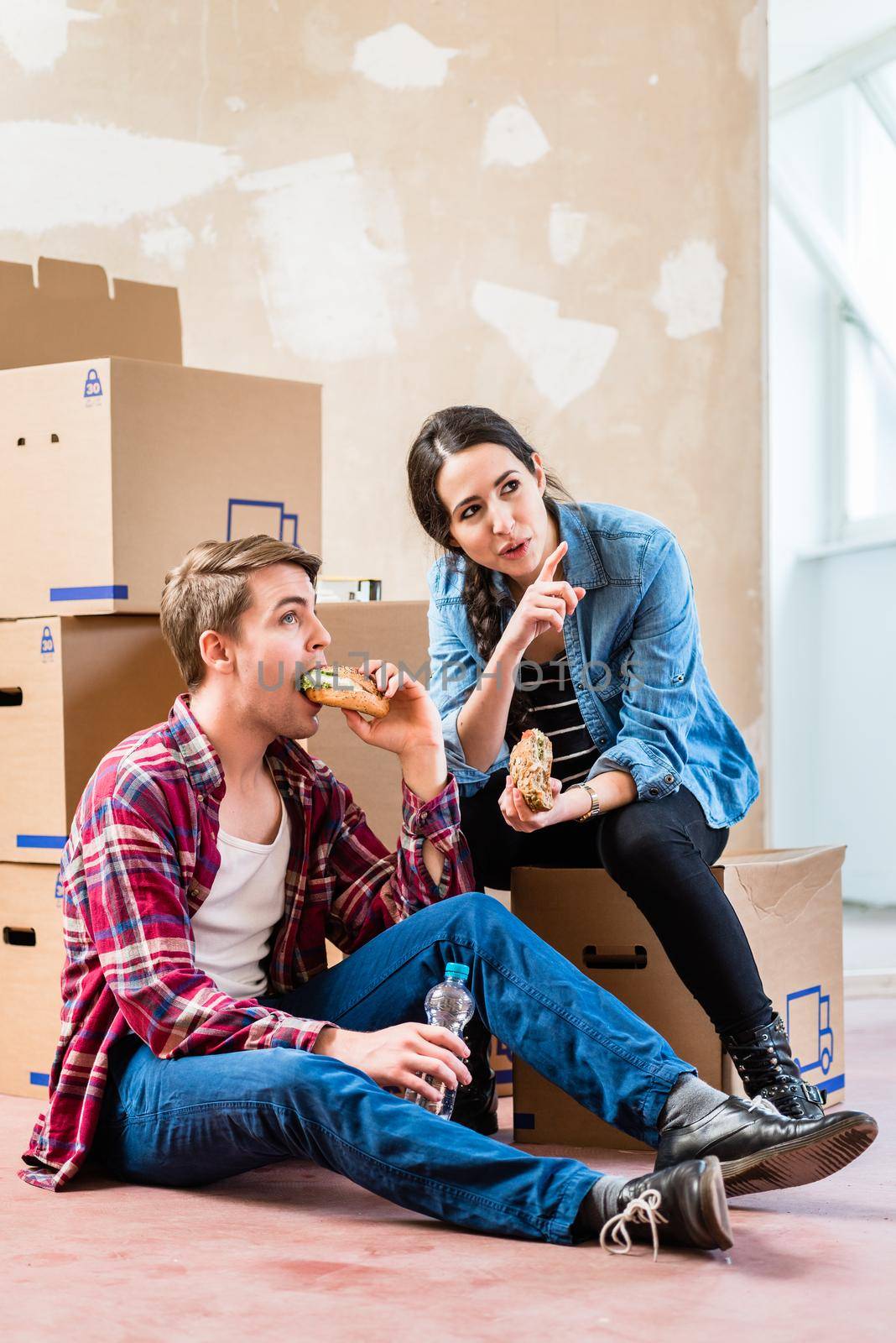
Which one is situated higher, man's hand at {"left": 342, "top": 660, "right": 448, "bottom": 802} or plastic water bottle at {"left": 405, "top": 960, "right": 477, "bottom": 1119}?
man's hand at {"left": 342, "top": 660, "right": 448, "bottom": 802}

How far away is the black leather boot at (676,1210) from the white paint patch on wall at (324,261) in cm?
198

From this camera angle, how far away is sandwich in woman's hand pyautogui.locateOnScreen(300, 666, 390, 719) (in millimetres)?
1581

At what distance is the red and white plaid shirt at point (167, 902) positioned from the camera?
1.40m

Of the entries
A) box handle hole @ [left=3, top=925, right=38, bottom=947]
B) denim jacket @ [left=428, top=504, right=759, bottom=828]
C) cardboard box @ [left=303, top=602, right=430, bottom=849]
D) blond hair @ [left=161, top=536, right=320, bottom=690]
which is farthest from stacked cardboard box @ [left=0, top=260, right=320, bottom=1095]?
denim jacket @ [left=428, top=504, right=759, bottom=828]

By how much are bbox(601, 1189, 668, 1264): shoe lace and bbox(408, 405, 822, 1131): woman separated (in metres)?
0.39

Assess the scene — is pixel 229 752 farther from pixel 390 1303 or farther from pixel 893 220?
pixel 893 220

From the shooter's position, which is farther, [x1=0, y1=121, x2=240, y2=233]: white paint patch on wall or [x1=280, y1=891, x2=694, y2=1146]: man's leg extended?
[x1=0, y1=121, x2=240, y2=233]: white paint patch on wall

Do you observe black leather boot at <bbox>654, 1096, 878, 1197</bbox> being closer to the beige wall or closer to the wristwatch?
the wristwatch

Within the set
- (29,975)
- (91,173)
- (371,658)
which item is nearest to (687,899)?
(371,658)

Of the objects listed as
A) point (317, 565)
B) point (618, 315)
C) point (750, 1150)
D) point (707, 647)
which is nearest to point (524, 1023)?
point (750, 1150)

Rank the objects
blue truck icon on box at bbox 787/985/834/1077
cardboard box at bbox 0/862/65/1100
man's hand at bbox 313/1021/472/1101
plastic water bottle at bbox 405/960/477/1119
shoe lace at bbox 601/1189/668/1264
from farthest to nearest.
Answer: cardboard box at bbox 0/862/65/1100
blue truck icon on box at bbox 787/985/834/1077
plastic water bottle at bbox 405/960/477/1119
man's hand at bbox 313/1021/472/1101
shoe lace at bbox 601/1189/668/1264

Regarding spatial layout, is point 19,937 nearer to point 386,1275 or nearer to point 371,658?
point 371,658

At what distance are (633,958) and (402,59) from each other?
1980 millimetres

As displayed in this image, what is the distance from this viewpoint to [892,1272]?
125 cm
